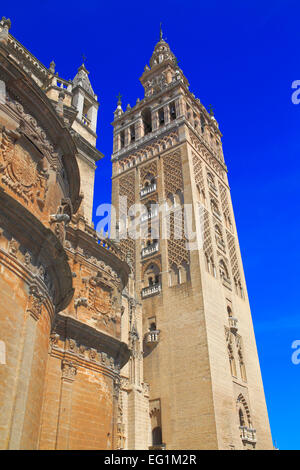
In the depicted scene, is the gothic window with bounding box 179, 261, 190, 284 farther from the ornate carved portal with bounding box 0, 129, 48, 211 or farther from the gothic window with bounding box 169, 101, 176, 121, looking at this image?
the ornate carved portal with bounding box 0, 129, 48, 211

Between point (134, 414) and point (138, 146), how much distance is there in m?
22.5

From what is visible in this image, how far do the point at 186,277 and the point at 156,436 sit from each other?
373 inches

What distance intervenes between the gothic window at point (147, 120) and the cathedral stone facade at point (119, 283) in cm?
10

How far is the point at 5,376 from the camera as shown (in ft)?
28.7

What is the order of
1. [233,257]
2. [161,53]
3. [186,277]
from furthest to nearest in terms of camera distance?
[161,53] → [233,257] → [186,277]

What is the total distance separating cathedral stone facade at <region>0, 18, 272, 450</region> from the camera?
1020 cm

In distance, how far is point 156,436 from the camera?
24.2m

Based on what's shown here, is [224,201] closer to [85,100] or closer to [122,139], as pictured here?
[122,139]

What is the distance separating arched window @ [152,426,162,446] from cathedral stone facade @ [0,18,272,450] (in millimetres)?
59

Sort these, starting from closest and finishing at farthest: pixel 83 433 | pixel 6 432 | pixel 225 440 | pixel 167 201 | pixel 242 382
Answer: pixel 6 432 → pixel 83 433 → pixel 225 440 → pixel 242 382 → pixel 167 201

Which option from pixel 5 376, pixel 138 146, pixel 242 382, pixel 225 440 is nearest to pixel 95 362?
pixel 5 376

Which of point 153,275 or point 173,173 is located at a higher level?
point 173,173

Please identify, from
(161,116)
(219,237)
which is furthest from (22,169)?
(161,116)
